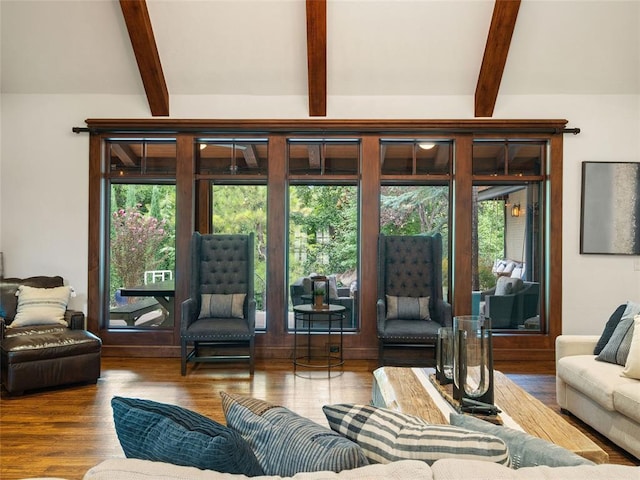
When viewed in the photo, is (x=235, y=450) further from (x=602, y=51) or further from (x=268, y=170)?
(x=602, y=51)

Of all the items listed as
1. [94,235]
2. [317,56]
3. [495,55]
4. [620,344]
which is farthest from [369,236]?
[94,235]

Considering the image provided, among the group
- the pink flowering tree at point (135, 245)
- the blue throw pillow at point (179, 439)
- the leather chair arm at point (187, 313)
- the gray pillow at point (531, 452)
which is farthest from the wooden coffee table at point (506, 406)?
the pink flowering tree at point (135, 245)

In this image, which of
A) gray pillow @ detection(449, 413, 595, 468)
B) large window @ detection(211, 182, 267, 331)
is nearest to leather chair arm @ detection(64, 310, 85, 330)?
large window @ detection(211, 182, 267, 331)

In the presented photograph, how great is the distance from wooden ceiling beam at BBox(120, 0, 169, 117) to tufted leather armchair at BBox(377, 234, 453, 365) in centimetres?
278

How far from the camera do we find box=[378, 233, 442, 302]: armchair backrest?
17.0 ft

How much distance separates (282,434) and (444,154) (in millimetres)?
4839

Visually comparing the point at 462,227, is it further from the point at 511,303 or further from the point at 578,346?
the point at 578,346

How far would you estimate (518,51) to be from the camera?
500 cm

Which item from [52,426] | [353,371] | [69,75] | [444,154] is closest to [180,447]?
[52,426]

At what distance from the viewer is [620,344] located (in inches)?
126

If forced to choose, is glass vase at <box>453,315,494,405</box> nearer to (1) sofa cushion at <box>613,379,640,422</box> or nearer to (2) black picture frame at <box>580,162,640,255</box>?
(1) sofa cushion at <box>613,379,640,422</box>

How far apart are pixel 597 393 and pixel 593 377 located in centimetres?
12

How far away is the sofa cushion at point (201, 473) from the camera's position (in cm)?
89

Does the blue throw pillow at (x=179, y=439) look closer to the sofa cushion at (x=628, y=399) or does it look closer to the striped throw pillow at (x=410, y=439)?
the striped throw pillow at (x=410, y=439)
